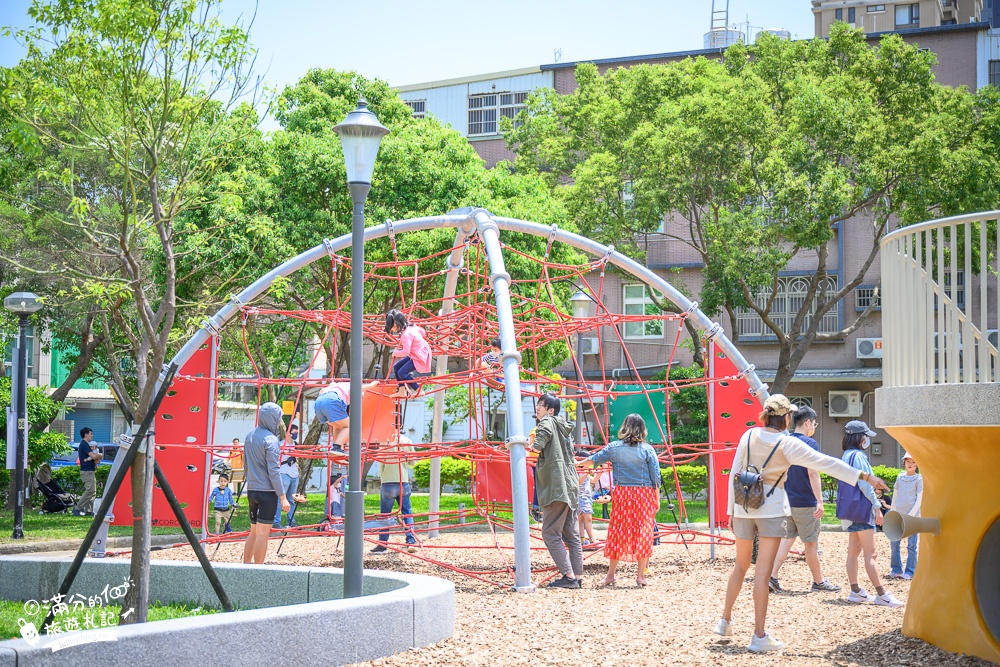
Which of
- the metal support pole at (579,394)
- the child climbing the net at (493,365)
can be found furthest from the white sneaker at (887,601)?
the child climbing the net at (493,365)

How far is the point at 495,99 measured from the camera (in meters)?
38.2

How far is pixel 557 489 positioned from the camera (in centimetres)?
992

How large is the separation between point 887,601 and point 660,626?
2.30 metres

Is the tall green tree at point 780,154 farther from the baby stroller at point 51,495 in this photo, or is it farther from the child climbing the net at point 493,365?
the baby stroller at point 51,495

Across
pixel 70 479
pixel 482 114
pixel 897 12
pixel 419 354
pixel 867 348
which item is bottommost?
pixel 70 479

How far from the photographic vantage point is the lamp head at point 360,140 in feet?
26.6

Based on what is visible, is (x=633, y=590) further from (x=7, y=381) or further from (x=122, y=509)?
(x=7, y=381)

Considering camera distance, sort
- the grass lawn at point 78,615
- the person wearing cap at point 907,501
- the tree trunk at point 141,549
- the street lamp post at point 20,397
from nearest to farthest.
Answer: the tree trunk at point 141,549
the grass lawn at point 78,615
the person wearing cap at point 907,501
the street lamp post at point 20,397

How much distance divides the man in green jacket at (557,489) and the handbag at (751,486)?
9.96 feet

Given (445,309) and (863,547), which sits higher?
(445,309)

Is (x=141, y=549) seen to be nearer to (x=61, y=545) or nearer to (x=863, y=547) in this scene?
(x=863, y=547)

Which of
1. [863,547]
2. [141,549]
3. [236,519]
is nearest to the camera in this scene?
[141,549]

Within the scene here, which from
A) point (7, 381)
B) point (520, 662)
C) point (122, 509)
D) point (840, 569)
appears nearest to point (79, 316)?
point (7, 381)

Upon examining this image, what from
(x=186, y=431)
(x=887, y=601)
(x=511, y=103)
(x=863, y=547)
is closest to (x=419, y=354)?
(x=186, y=431)
